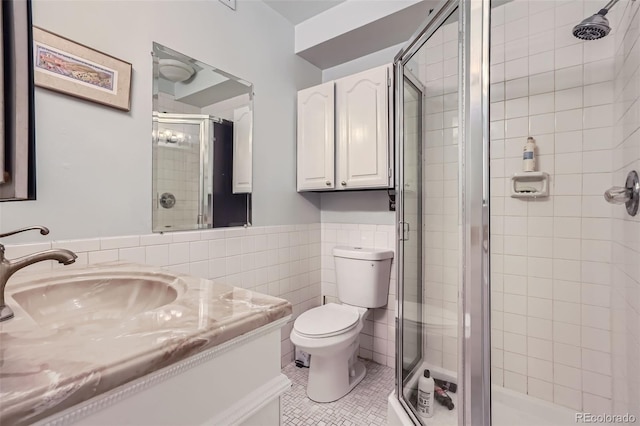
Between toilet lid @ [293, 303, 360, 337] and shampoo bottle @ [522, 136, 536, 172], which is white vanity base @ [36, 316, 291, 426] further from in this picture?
shampoo bottle @ [522, 136, 536, 172]

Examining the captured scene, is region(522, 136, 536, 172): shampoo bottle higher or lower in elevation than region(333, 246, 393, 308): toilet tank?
higher

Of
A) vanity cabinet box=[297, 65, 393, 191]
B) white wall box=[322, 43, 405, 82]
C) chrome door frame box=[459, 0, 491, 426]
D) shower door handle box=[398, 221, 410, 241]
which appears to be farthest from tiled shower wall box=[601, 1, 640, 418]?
white wall box=[322, 43, 405, 82]

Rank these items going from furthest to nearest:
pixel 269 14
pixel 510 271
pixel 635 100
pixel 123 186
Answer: pixel 269 14, pixel 510 271, pixel 123 186, pixel 635 100

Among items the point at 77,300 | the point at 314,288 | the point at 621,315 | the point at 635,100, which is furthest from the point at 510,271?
the point at 77,300

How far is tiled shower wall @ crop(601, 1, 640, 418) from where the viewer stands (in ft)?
3.88

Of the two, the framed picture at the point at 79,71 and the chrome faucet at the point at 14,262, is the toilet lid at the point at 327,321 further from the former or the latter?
the framed picture at the point at 79,71

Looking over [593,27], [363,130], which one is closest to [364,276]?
[363,130]

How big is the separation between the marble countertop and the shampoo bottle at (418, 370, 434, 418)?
114cm

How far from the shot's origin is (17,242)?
1.05m

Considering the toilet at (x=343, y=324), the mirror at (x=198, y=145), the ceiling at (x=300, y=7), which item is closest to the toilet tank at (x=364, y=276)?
the toilet at (x=343, y=324)

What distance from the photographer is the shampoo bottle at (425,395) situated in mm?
1409

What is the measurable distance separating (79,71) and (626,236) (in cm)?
230

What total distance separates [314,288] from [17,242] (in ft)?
5.66

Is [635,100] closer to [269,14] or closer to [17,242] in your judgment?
[269,14]
